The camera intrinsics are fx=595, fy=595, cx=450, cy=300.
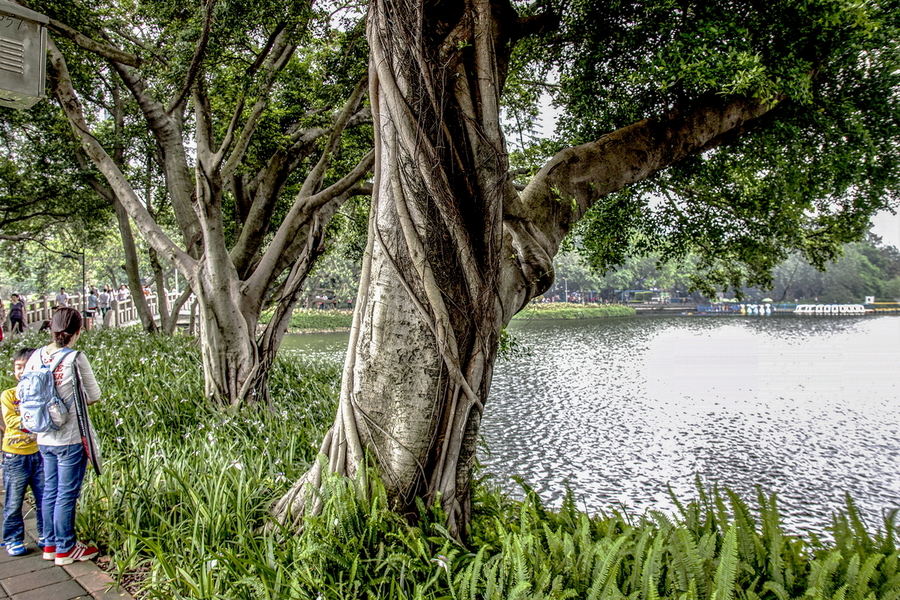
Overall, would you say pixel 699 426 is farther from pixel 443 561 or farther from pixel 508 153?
pixel 443 561

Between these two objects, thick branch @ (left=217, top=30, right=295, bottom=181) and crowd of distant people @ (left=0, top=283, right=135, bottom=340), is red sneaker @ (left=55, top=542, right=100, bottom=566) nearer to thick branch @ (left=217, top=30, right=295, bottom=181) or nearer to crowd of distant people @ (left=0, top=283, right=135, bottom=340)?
thick branch @ (left=217, top=30, right=295, bottom=181)

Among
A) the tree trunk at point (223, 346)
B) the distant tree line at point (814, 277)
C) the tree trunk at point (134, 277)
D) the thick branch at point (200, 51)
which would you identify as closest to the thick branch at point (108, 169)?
the tree trunk at point (223, 346)

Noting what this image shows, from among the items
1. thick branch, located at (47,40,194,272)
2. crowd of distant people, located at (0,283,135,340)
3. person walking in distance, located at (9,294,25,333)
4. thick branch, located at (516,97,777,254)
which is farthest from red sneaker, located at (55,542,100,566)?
person walking in distance, located at (9,294,25,333)

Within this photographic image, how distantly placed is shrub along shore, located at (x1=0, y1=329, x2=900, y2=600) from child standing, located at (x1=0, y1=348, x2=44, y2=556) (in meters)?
0.29

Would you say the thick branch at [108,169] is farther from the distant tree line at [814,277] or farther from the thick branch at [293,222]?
the distant tree line at [814,277]

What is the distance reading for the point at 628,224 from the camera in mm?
6766

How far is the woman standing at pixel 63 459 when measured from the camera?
10.2 ft

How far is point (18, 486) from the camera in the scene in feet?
10.7

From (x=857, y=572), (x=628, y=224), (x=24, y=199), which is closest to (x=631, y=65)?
(x=628, y=224)

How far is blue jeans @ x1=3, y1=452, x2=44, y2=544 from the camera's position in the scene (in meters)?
3.22

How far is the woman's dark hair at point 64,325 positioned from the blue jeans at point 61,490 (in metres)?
0.57

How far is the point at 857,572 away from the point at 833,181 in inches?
160

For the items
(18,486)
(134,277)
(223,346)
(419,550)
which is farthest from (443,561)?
(134,277)

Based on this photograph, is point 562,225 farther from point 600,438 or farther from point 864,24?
point 600,438
